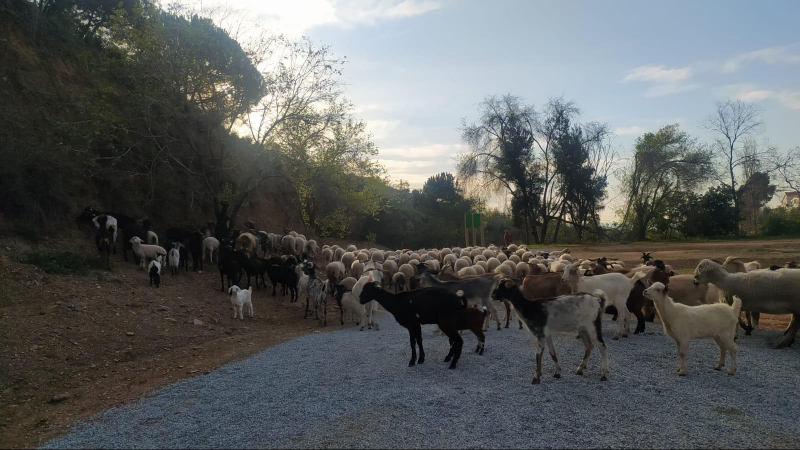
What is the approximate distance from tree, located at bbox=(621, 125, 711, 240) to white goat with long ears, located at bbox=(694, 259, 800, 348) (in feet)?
127

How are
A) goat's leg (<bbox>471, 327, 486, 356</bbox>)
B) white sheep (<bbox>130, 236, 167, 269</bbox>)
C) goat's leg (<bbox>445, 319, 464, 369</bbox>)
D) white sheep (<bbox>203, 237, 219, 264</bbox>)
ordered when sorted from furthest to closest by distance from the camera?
white sheep (<bbox>203, 237, 219, 264</bbox>) < white sheep (<bbox>130, 236, 167, 269</bbox>) < goat's leg (<bbox>471, 327, 486, 356</bbox>) < goat's leg (<bbox>445, 319, 464, 369</bbox>)

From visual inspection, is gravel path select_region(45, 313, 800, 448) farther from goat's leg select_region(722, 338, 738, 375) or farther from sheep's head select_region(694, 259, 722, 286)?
sheep's head select_region(694, 259, 722, 286)

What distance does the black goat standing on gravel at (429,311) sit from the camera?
A: 25.7 ft

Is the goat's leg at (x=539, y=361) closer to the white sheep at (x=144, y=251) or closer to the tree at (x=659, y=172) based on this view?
the white sheep at (x=144, y=251)

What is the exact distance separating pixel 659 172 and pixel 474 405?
4590cm

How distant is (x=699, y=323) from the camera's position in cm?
684

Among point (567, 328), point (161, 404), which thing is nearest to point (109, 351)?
point (161, 404)

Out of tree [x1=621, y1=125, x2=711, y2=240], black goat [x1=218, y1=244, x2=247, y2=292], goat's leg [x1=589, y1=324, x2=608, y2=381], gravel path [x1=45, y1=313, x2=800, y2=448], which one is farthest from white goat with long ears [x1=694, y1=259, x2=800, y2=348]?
tree [x1=621, y1=125, x2=711, y2=240]

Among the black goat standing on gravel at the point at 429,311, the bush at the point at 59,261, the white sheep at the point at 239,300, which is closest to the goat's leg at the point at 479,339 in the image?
the black goat standing on gravel at the point at 429,311

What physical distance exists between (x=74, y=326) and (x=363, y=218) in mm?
32732

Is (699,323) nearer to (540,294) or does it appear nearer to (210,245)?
(540,294)

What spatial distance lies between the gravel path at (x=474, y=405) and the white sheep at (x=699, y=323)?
1.41 feet

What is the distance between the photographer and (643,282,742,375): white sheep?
681cm

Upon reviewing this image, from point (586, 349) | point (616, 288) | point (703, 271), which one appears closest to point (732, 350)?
point (586, 349)
